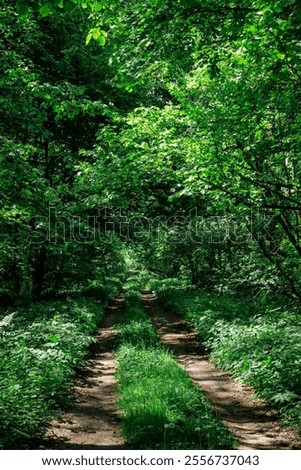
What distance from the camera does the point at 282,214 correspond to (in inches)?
420

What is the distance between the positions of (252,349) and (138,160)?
6199 millimetres

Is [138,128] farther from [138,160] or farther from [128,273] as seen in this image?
[128,273]

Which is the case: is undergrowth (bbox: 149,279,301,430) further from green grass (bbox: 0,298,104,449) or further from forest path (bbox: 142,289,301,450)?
green grass (bbox: 0,298,104,449)

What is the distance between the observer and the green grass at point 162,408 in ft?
19.1

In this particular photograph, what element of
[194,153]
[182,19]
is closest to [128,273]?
[194,153]

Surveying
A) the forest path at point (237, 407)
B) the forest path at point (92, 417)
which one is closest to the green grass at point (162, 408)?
the forest path at point (92, 417)

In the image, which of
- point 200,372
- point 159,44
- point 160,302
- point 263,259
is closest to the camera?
point 159,44

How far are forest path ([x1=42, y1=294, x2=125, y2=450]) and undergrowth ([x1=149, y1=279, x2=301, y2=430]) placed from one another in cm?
300
